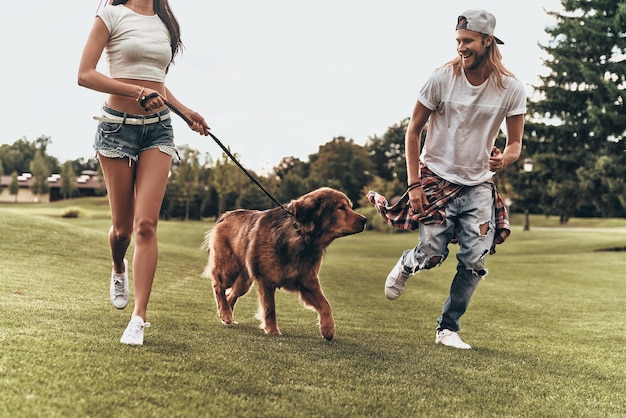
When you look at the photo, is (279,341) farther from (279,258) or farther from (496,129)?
(496,129)

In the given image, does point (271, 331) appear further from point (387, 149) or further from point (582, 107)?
point (387, 149)

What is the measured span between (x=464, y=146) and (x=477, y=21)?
2.85 feet

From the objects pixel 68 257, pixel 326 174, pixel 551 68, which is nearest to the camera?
pixel 68 257

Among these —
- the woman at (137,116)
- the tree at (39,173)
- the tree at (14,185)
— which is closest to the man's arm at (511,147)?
the woman at (137,116)

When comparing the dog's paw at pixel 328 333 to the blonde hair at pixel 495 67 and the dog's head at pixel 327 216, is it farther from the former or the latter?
the blonde hair at pixel 495 67

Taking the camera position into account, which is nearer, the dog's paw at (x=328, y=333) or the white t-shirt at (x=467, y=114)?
the white t-shirt at (x=467, y=114)

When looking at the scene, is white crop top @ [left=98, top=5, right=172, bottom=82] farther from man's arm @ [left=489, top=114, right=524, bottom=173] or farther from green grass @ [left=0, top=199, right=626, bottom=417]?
man's arm @ [left=489, top=114, right=524, bottom=173]

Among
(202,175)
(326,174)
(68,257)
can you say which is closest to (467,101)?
(68,257)

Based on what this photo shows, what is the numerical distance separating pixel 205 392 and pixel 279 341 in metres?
1.70

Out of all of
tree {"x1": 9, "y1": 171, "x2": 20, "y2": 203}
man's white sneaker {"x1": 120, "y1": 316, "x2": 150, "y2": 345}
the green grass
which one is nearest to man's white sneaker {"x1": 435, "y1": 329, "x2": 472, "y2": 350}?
the green grass

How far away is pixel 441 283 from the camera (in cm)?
1434

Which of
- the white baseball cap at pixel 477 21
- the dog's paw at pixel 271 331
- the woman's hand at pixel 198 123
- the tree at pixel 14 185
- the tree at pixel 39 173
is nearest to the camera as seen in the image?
the woman's hand at pixel 198 123

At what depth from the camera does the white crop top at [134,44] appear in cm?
399

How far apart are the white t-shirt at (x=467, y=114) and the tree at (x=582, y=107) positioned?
77.0 feet
